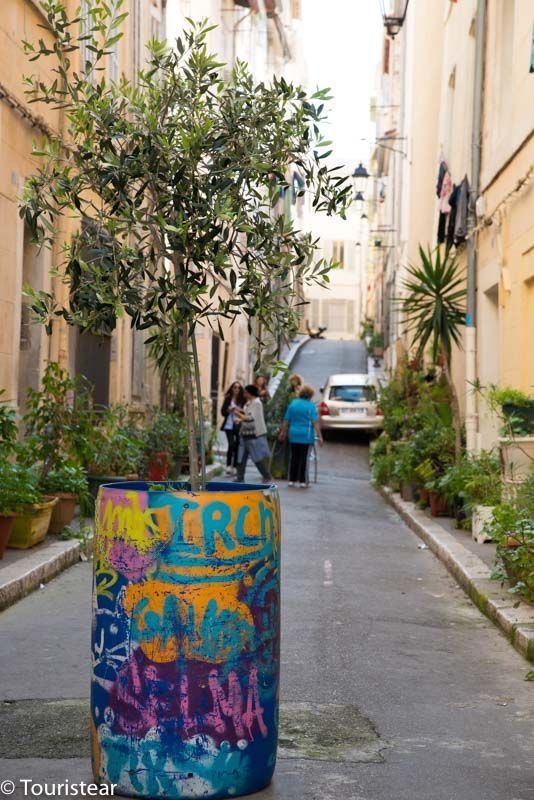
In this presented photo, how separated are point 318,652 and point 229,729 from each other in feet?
9.29

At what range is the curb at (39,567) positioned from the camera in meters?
8.36

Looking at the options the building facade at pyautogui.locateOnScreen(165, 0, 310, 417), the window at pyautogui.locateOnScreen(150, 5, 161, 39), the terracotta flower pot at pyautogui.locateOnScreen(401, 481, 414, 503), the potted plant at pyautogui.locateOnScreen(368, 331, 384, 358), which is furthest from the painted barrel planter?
the potted plant at pyautogui.locateOnScreen(368, 331, 384, 358)

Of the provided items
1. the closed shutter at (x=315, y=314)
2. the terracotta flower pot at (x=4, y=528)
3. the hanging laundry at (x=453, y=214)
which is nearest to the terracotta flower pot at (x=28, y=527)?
the terracotta flower pot at (x=4, y=528)

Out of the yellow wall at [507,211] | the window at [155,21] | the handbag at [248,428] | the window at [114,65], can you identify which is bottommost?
the handbag at [248,428]

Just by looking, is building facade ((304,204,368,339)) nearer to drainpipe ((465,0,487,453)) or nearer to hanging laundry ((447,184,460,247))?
hanging laundry ((447,184,460,247))

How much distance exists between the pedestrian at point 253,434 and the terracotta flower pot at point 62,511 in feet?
24.9

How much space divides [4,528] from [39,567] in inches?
17.9

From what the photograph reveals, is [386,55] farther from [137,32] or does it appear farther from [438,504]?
[438,504]

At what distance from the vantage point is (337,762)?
468 cm

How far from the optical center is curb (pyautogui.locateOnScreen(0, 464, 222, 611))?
8359 millimetres

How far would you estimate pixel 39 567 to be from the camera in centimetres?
917

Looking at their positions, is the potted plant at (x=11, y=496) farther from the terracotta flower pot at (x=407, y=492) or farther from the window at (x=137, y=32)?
the window at (x=137, y=32)

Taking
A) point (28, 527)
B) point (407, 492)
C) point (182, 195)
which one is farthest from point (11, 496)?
point (407, 492)

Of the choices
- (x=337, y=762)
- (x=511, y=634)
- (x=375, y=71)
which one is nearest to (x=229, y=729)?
(x=337, y=762)
